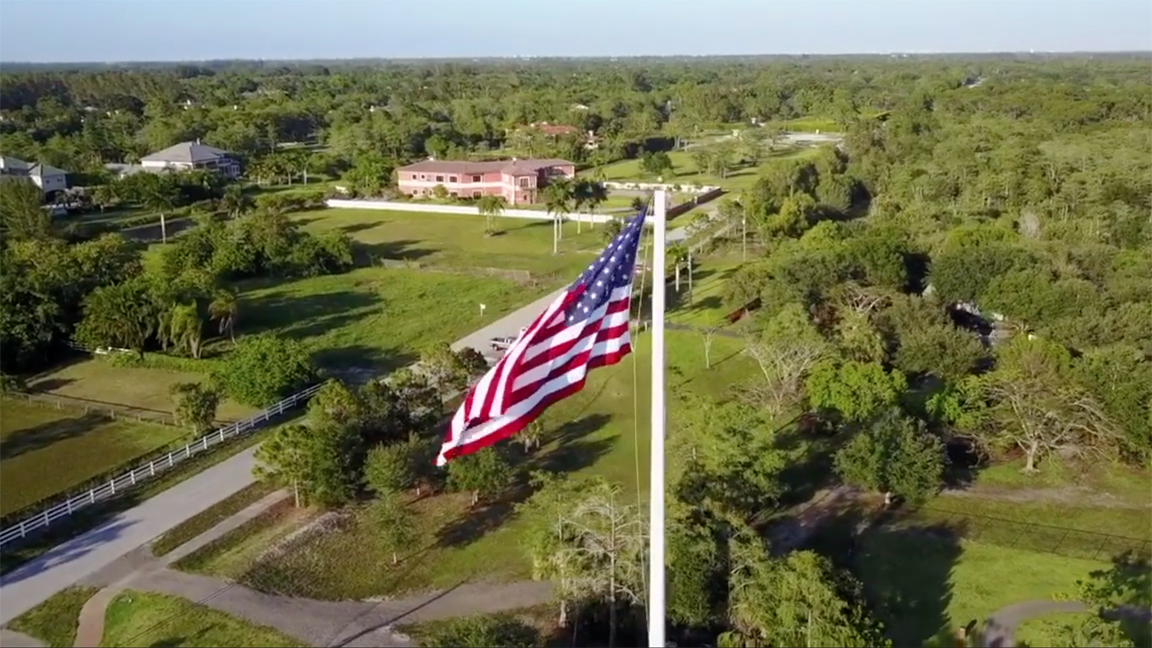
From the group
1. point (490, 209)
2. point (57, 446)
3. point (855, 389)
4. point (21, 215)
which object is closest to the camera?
point (855, 389)

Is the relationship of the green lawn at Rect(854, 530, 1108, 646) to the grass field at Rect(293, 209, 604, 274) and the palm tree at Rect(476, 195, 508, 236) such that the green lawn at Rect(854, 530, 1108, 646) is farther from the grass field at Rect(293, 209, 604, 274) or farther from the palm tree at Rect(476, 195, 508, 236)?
the palm tree at Rect(476, 195, 508, 236)

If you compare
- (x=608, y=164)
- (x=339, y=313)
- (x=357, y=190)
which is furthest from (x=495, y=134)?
(x=339, y=313)

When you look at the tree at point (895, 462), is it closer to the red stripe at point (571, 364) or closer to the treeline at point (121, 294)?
the red stripe at point (571, 364)

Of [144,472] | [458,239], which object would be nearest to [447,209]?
[458,239]

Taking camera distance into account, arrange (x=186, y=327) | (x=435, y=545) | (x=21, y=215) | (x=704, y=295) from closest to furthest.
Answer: (x=435, y=545), (x=186, y=327), (x=704, y=295), (x=21, y=215)

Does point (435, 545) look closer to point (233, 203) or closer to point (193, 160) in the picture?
point (233, 203)

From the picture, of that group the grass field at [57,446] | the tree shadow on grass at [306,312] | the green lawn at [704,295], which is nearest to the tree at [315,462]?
the grass field at [57,446]

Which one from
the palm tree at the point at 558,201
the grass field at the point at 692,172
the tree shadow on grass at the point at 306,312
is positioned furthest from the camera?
the grass field at the point at 692,172
